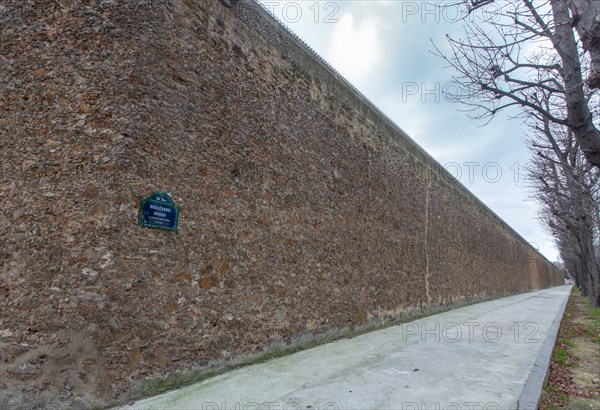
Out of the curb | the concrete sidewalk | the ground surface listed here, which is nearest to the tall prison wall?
the concrete sidewalk

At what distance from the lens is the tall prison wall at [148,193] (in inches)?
154

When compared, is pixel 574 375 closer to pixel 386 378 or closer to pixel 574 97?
pixel 386 378

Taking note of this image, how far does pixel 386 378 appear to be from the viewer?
4824mm

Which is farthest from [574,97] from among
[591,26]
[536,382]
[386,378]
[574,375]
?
[574,375]

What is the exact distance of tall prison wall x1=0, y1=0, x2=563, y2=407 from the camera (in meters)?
3.90

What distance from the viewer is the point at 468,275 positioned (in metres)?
16.0

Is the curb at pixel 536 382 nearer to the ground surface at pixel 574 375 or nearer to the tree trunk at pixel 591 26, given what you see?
the ground surface at pixel 574 375

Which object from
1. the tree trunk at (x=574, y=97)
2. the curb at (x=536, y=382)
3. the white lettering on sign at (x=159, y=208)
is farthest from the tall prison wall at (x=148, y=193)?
the tree trunk at (x=574, y=97)

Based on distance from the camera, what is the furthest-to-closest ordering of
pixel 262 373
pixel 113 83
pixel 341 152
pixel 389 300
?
pixel 389 300
pixel 341 152
pixel 262 373
pixel 113 83

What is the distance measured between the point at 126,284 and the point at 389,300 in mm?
6539

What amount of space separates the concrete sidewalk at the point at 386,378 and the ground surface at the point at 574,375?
0.72ft

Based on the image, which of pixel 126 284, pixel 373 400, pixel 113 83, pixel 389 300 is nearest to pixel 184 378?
pixel 126 284

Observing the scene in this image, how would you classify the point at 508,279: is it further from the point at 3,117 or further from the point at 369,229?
the point at 3,117

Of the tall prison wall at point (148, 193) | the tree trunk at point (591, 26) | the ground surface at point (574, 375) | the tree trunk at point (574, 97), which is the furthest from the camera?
the ground surface at point (574, 375)
